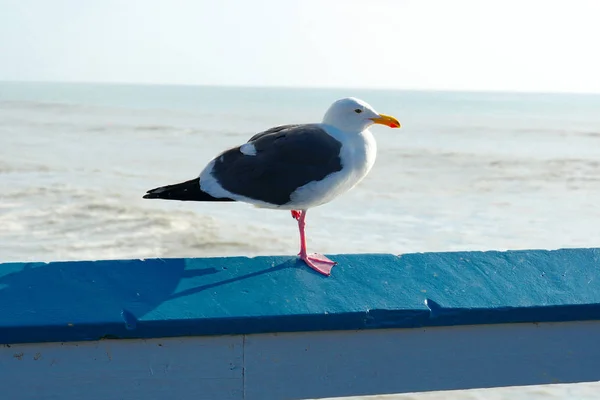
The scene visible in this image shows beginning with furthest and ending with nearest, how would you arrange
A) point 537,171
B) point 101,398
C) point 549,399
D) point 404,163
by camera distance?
point 404,163 < point 537,171 < point 549,399 < point 101,398

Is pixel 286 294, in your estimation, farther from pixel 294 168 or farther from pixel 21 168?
pixel 21 168

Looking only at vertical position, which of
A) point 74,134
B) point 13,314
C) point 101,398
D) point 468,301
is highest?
point 468,301

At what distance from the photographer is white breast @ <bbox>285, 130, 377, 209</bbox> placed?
2.47 metres

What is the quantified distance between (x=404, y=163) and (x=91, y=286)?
19475mm

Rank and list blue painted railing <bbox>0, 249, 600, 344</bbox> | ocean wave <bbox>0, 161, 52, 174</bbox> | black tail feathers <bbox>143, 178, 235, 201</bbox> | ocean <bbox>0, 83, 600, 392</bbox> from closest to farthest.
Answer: blue painted railing <bbox>0, 249, 600, 344</bbox>, black tail feathers <bbox>143, 178, 235, 201</bbox>, ocean <bbox>0, 83, 600, 392</bbox>, ocean wave <bbox>0, 161, 52, 174</bbox>

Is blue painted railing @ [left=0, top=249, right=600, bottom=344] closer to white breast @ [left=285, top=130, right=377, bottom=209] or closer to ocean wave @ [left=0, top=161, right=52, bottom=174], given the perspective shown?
white breast @ [left=285, top=130, right=377, bottom=209]

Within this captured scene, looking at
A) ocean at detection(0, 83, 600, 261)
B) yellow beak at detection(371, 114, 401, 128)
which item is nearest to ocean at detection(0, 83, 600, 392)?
ocean at detection(0, 83, 600, 261)

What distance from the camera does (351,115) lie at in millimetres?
2617

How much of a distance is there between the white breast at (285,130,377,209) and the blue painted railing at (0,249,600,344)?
635mm

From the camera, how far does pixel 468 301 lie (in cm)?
156

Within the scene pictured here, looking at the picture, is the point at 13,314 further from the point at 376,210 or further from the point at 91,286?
the point at 376,210

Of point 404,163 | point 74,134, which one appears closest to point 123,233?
point 404,163

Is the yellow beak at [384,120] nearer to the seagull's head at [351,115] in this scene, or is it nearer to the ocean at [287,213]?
the seagull's head at [351,115]

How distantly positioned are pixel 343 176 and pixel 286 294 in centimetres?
95
